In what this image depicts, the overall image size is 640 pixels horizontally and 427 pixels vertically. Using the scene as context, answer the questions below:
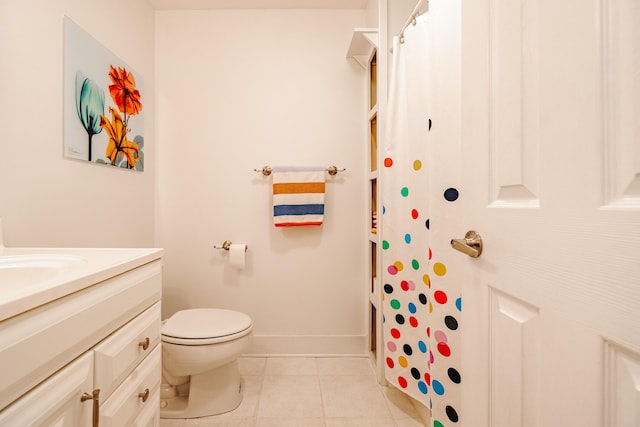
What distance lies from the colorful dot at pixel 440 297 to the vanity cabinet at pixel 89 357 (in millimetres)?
956

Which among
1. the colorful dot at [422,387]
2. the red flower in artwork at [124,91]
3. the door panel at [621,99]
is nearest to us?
the door panel at [621,99]

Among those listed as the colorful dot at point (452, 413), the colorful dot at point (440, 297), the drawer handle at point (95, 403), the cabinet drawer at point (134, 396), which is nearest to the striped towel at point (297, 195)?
the colorful dot at point (440, 297)

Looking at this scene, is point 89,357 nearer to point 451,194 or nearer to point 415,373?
point 451,194

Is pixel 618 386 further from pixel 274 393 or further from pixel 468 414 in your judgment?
pixel 274 393

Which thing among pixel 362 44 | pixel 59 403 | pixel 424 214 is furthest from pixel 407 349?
pixel 362 44

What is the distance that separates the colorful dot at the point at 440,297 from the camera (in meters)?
1.04

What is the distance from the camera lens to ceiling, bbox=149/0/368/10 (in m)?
1.94

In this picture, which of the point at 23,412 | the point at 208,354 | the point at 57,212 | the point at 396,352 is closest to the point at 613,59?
the point at 23,412

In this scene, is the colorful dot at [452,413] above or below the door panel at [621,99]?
below

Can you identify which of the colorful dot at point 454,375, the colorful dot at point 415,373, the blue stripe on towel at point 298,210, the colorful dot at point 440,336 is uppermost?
the blue stripe on towel at point 298,210

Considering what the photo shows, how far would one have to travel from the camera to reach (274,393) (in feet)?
5.25

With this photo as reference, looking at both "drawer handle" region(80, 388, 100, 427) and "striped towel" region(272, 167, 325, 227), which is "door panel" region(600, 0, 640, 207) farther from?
"striped towel" region(272, 167, 325, 227)

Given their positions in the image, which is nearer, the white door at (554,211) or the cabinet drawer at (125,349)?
the white door at (554,211)

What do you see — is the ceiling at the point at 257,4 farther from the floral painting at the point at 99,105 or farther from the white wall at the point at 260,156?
the floral painting at the point at 99,105
